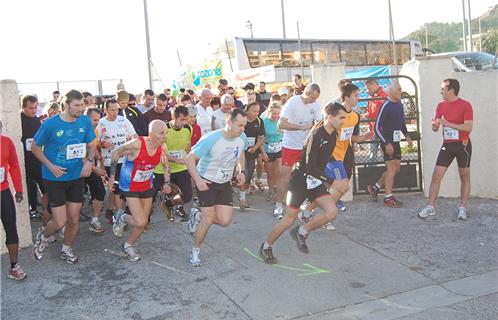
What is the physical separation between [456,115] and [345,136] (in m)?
1.85

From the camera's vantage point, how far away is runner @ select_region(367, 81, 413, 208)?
7984 mm

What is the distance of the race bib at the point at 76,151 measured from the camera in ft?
18.4

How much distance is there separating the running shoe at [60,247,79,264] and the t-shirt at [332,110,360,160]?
341 centimetres

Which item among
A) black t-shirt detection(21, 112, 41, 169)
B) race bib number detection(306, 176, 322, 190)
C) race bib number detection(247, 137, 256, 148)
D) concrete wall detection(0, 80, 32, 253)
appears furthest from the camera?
race bib number detection(247, 137, 256, 148)

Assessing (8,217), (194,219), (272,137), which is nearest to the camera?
(8,217)

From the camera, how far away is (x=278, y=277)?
5258 mm

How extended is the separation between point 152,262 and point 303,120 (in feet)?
9.87

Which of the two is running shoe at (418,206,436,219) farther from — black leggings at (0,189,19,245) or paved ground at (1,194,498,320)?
black leggings at (0,189,19,245)

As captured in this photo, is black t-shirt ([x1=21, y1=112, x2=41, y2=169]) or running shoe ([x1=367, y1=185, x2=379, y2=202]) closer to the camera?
black t-shirt ([x1=21, y1=112, x2=41, y2=169])

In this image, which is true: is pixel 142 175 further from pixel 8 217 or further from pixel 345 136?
pixel 345 136

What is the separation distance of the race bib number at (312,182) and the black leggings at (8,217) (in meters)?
3.15

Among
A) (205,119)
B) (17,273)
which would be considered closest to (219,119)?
(205,119)

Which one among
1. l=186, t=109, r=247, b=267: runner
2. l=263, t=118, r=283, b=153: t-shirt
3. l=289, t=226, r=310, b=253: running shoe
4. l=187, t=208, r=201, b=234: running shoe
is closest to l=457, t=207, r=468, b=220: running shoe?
l=289, t=226, r=310, b=253: running shoe

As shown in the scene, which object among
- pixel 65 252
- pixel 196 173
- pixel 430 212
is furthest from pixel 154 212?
pixel 430 212
